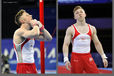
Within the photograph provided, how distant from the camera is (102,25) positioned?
4.00m

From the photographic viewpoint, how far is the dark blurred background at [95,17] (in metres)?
3.94

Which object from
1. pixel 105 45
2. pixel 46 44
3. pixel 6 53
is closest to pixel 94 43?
pixel 105 45

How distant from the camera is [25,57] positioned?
141 inches

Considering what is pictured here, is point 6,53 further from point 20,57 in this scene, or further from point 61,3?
point 61,3

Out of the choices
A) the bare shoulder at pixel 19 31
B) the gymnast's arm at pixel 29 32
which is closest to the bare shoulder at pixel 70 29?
the gymnast's arm at pixel 29 32

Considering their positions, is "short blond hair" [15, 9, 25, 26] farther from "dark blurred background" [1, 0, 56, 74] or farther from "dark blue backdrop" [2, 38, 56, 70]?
"dark blue backdrop" [2, 38, 56, 70]

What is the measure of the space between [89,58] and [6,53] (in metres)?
1.57

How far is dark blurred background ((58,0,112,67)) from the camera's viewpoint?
3.94 m

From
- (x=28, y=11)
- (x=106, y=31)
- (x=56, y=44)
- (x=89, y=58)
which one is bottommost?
(x=89, y=58)

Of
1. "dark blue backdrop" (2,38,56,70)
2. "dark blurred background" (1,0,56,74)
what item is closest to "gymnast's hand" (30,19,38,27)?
"dark blurred background" (1,0,56,74)

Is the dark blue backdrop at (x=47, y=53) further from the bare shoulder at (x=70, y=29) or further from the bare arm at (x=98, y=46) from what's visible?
the bare arm at (x=98, y=46)

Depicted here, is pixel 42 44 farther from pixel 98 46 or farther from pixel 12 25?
pixel 98 46

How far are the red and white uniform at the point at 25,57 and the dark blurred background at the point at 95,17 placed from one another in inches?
22.7

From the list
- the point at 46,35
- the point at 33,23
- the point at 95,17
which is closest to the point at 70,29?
the point at 46,35
